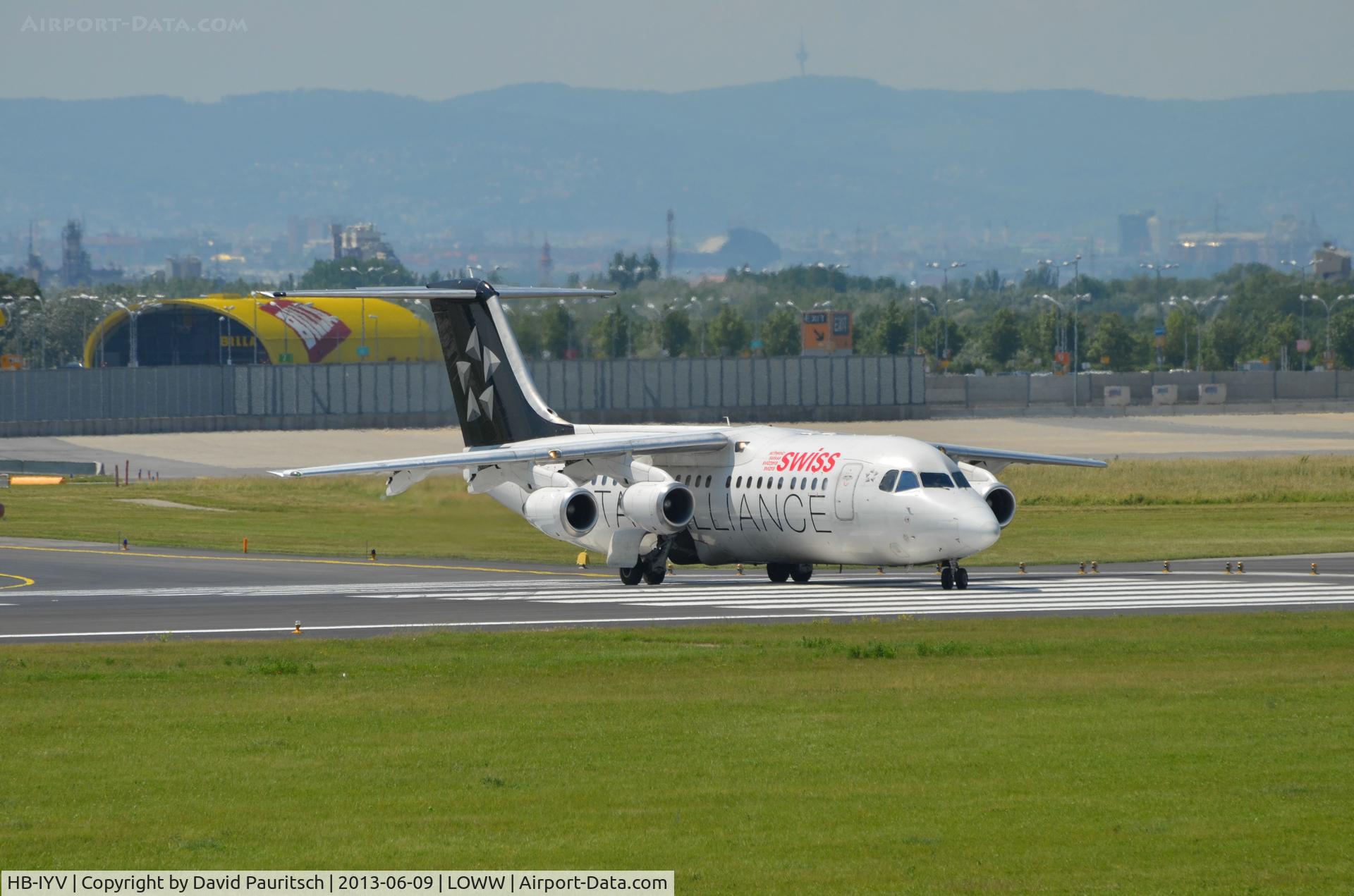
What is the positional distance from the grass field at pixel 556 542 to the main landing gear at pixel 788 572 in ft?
22.4

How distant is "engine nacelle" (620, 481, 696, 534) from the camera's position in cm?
3941

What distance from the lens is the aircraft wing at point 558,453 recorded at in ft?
127

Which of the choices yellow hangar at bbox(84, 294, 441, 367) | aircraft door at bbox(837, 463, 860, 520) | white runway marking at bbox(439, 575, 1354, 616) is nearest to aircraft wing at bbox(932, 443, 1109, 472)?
white runway marking at bbox(439, 575, 1354, 616)

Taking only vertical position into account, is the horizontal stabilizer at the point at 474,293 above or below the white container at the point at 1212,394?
above

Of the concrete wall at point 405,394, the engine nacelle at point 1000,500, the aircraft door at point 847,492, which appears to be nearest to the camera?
the aircraft door at point 847,492

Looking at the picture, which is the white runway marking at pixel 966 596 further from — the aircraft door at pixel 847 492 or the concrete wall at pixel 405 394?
the concrete wall at pixel 405 394

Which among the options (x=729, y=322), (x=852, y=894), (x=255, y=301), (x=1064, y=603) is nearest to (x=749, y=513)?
(x=1064, y=603)

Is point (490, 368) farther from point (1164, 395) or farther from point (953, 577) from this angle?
point (1164, 395)

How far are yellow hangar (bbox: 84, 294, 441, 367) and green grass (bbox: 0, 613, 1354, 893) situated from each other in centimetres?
11394

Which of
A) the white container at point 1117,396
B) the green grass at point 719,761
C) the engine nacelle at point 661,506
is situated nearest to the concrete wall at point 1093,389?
the white container at point 1117,396

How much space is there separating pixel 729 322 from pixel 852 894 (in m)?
181

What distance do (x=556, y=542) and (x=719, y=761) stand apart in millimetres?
37756

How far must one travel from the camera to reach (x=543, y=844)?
1375 cm

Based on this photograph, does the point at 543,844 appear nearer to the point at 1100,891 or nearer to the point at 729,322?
the point at 1100,891
